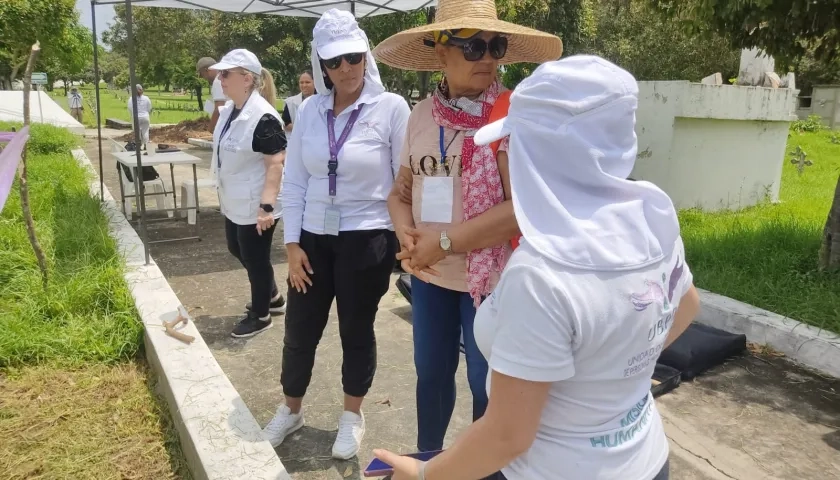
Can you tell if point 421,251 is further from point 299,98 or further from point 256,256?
point 299,98

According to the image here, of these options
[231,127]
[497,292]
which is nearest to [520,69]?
[231,127]

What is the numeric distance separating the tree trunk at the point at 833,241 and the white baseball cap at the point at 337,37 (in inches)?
149

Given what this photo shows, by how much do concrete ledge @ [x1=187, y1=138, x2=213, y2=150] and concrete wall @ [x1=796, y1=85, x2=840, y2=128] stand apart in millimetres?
19971

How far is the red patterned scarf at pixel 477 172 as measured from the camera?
1.85m

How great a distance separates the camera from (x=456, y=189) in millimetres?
1975

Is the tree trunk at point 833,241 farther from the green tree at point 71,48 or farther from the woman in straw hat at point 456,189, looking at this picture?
the green tree at point 71,48

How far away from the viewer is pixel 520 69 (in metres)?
16.3

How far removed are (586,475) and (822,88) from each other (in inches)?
1080

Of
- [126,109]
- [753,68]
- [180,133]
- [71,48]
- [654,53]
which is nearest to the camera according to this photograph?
[753,68]

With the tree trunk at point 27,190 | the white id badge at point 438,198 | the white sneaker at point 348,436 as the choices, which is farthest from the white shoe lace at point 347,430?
the tree trunk at point 27,190

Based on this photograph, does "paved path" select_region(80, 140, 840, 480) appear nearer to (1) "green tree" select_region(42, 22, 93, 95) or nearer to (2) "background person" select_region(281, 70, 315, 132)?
(2) "background person" select_region(281, 70, 315, 132)

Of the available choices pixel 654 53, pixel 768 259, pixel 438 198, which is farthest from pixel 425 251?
pixel 654 53

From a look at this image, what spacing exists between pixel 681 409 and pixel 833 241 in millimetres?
2233

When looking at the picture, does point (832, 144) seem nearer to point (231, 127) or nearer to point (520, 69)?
point (520, 69)
